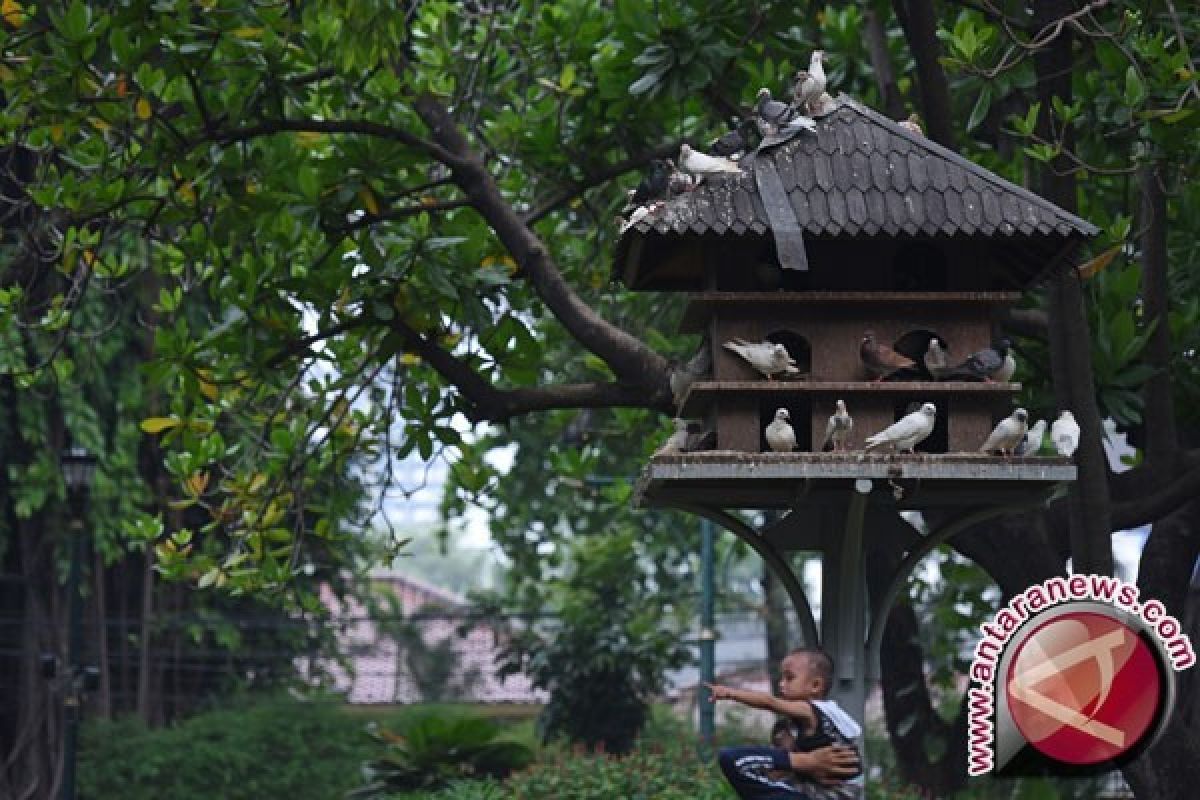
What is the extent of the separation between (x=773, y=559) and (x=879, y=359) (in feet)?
3.50

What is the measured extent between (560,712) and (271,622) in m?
3.83

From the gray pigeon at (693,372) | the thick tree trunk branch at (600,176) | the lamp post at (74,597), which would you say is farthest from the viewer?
the lamp post at (74,597)

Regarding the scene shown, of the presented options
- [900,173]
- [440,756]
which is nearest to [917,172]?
[900,173]

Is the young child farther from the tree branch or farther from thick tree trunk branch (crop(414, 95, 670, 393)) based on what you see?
the tree branch

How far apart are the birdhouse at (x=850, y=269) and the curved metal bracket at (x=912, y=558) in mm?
396

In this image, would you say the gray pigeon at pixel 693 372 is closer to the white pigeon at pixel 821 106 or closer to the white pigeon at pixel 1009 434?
the white pigeon at pixel 821 106

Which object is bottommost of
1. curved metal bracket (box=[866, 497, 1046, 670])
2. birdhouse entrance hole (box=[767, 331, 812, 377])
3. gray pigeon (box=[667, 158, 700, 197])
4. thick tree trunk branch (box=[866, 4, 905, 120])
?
curved metal bracket (box=[866, 497, 1046, 670])

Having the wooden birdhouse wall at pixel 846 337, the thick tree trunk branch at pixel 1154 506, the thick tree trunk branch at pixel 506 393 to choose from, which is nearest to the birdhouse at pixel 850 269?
the wooden birdhouse wall at pixel 846 337

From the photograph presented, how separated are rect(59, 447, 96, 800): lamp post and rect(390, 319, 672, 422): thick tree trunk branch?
313 inches

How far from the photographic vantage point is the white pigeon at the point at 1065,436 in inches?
286

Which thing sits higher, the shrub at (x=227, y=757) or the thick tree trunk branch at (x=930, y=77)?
the thick tree trunk branch at (x=930, y=77)

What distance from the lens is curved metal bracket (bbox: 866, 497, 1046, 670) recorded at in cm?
786

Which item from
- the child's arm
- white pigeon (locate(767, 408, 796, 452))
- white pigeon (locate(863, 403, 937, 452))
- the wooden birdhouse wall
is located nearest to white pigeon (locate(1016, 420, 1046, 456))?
the wooden birdhouse wall

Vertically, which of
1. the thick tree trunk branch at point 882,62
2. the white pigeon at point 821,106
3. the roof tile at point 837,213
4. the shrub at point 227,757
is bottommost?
the shrub at point 227,757
